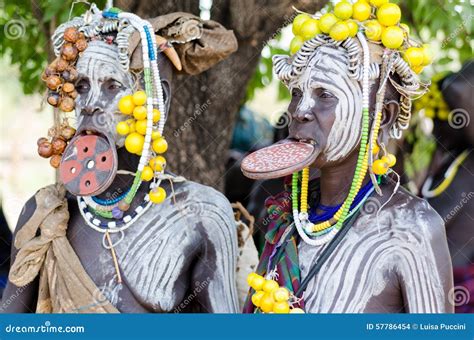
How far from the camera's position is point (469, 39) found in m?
4.75

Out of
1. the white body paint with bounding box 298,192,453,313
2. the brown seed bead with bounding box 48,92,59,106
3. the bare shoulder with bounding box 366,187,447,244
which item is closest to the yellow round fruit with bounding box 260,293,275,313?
the white body paint with bounding box 298,192,453,313

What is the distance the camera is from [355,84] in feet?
8.87

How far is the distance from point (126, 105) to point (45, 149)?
0.35 m

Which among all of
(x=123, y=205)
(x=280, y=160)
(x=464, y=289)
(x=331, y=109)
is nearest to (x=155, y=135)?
(x=123, y=205)

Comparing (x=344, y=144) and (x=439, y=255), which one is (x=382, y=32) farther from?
(x=439, y=255)

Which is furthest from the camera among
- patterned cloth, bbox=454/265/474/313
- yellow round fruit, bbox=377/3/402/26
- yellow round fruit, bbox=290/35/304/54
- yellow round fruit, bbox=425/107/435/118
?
yellow round fruit, bbox=425/107/435/118

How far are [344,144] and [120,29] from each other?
84 cm

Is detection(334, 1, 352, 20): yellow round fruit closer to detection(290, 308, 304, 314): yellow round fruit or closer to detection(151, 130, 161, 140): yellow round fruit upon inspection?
detection(151, 130, 161, 140): yellow round fruit

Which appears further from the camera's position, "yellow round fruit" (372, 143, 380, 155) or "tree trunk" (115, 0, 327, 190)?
"tree trunk" (115, 0, 327, 190)

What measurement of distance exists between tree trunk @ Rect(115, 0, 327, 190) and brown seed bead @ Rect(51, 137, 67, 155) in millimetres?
777

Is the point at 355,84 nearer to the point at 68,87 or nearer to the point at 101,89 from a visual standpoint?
the point at 101,89

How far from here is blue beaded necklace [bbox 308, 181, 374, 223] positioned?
275 centimetres

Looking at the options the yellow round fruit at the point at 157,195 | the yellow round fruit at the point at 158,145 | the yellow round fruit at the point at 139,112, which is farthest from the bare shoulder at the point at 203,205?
the yellow round fruit at the point at 139,112
